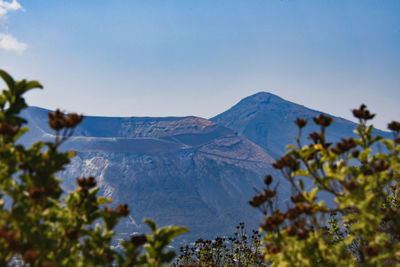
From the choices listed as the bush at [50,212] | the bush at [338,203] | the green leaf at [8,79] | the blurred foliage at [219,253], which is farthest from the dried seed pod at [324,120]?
the blurred foliage at [219,253]

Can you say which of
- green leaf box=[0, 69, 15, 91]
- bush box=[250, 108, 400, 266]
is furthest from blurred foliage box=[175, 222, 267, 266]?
green leaf box=[0, 69, 15, 91]

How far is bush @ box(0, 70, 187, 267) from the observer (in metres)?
2.54

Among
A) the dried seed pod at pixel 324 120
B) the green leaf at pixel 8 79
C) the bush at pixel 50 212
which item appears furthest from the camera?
the dried seed pod at pixel 324 120

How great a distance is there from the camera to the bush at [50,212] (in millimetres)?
2545

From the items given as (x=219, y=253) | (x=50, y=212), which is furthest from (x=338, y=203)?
(x=219, y=253)

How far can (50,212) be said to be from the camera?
8.96 feet

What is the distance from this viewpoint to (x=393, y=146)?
135 inches

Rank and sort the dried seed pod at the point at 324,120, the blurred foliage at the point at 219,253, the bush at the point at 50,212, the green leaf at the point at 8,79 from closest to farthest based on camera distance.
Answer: the bush at the point at 50,212, the green leaf at the point at 8,79, the dried seed pod at the point at 324,120, the blurred foliage at the point at 219,253

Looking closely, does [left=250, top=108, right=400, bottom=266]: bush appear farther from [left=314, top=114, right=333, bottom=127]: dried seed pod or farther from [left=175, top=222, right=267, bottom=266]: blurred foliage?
[left=175, top=222, right=267, bottom=266]: blurred foliage

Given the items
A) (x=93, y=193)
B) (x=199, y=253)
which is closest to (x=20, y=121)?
(x=93, y=193)

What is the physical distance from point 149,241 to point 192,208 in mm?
187960

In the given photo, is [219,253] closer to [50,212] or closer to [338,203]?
[338,203]

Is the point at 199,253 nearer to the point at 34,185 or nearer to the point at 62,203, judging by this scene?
the point at 62,203

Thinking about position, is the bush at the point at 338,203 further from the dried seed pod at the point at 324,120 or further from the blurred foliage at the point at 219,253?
the blurred foliage at the point at 219,253
